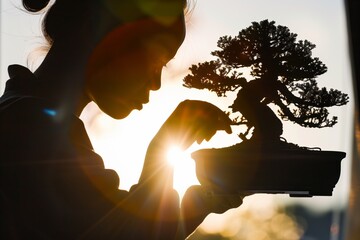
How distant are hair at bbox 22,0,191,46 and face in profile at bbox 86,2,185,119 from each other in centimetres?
8

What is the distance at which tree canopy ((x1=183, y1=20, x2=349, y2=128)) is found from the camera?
1.36 m

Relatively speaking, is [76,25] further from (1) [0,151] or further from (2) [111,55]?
(1) [0,151]

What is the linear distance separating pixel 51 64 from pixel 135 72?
167 mm

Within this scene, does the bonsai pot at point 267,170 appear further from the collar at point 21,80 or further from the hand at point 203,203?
the collar at point 21,80

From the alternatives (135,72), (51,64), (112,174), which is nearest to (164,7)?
(135,72)

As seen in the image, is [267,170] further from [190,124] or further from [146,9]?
[146,9]

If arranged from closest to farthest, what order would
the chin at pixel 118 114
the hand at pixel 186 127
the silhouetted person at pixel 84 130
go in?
the silhouetted person at pixel 84 130 < the hand at pixel 186 127 < the chin at pixel 118 114

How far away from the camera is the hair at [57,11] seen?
1.21 meters

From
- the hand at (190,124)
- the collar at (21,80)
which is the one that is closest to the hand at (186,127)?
the hand at (190,124)

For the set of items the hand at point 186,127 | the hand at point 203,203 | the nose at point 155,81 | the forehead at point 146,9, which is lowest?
the hand at point 203,203

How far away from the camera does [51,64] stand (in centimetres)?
116

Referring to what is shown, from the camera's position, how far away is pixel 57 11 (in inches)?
49.9

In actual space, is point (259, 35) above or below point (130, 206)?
above

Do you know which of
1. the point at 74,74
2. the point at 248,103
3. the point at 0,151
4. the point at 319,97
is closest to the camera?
the point at 0,151
